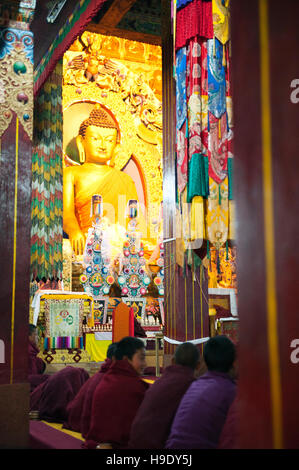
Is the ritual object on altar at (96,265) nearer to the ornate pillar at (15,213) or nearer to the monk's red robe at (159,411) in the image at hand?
the ornate pillar at (15,213)

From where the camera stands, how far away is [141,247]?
12.0 metres

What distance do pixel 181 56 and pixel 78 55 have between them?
679 cm

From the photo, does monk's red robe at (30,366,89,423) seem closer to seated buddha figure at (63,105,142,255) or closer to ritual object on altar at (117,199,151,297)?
ritual object on altar at (117,199,151,297)

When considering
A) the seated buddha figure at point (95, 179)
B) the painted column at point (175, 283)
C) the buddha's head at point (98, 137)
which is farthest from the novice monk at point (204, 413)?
the buddha's head at point (98, 137)

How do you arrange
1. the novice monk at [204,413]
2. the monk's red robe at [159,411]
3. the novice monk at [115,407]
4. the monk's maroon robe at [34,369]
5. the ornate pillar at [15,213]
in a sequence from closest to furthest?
the novice monk at [204,413], the monk's red robe at [159,411], the novice monk at [115,407], the ornate pillar at [15,213], the monk's maroon robe at [34,369]

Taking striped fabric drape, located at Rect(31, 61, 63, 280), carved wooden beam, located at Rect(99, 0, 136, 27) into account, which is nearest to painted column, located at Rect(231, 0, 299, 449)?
striped fabric drape, located at Rect(31, 61, 63, 280)

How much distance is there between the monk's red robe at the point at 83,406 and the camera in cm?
361

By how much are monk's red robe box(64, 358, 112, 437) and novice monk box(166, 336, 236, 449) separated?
3.86ft

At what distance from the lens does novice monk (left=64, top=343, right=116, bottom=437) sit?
3614 mm

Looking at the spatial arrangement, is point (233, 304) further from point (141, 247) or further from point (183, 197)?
point (141, 247)

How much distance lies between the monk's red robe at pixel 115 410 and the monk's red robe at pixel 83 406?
0.31 metres

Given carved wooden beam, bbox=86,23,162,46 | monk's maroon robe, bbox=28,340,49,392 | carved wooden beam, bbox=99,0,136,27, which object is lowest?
monk's maroon robe, bbox=28,340,49,392

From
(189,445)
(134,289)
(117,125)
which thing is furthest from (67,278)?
(189,445)

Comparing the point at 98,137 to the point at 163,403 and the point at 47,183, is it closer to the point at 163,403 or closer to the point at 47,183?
the point at 47,183
